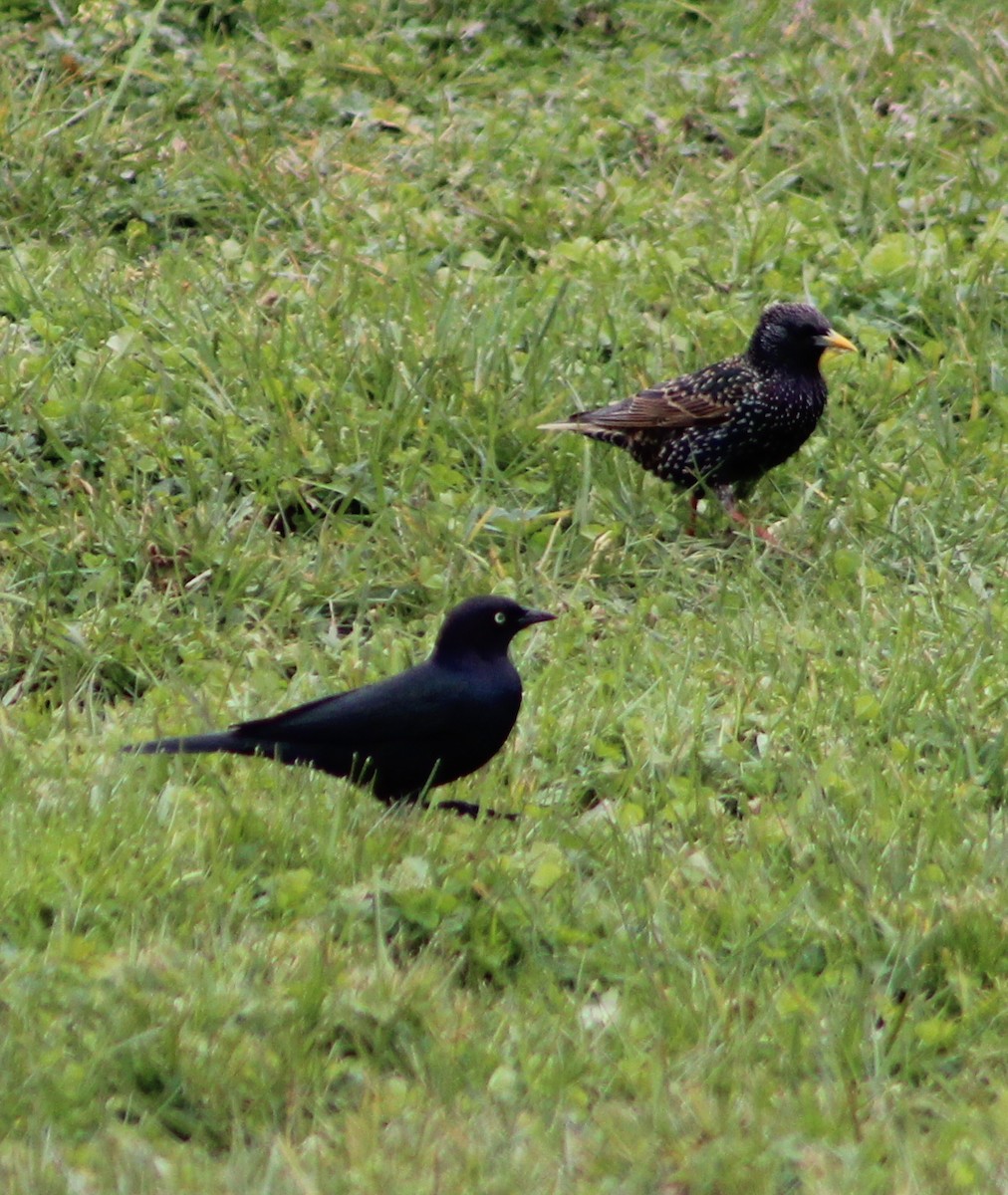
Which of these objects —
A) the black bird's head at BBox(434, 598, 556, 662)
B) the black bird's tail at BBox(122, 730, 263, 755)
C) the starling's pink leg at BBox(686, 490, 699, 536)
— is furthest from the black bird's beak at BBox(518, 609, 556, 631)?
the starling's pink leg at BBox(686, 490, 699, 536)

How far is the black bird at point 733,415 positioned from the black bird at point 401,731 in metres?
2.17

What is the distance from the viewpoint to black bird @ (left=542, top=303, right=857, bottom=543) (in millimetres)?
6914

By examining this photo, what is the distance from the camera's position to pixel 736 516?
6941 millimetres

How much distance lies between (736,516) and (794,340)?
668 millimetres

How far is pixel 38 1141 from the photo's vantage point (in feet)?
11.6

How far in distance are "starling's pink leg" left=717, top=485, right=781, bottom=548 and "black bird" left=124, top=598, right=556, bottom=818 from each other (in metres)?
2.03

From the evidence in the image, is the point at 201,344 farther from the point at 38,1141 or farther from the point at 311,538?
the point at 38,1141

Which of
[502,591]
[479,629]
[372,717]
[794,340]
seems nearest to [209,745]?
[372,717]

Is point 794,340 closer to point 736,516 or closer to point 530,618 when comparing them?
point 736,516

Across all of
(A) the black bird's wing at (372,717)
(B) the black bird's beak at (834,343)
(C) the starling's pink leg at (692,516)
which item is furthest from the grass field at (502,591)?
(B) the black bird's beak at (834,343)

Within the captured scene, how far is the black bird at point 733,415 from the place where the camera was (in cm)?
691

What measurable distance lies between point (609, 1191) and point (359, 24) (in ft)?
25.1

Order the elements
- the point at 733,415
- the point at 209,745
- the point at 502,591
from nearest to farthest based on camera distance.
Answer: the point at 209,745 < the point at 502,591 < the point at 733,415

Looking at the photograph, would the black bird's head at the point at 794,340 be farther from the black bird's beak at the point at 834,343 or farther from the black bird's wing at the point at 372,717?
the black bird's wing at the point at 372,717
